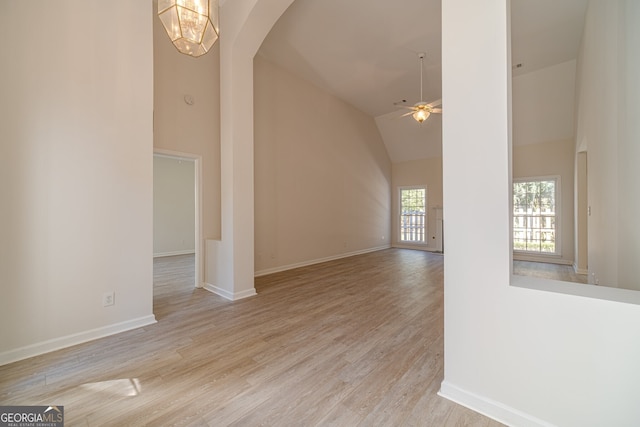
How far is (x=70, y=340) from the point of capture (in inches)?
93.1

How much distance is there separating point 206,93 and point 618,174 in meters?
5.28

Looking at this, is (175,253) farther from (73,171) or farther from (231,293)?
(73,171)

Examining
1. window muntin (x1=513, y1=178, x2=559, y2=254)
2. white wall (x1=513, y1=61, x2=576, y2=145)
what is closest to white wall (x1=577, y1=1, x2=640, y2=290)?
white wall (x1=513, y1=61, x2=576, y2=145)

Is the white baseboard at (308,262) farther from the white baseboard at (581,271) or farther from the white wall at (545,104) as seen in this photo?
the white wall at (545,104)

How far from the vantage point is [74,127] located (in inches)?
94.2

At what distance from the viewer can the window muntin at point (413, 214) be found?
8.44m

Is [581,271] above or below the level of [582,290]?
below

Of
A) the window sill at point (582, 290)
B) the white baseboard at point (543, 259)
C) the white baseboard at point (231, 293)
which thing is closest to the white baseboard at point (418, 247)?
the white baseboard at point (543, 259)

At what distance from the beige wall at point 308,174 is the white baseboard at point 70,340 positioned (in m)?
2.30

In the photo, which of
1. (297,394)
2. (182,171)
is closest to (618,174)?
(297,394)

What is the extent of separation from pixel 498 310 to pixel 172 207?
816 cm

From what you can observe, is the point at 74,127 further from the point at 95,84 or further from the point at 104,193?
the point at 104,193

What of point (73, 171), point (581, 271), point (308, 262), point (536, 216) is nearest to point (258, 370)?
point (73, 171)

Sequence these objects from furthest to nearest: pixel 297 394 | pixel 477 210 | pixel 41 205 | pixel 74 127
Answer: pixel 74 127, pixel 41 205, pixel 297 394, pixel 477 210
